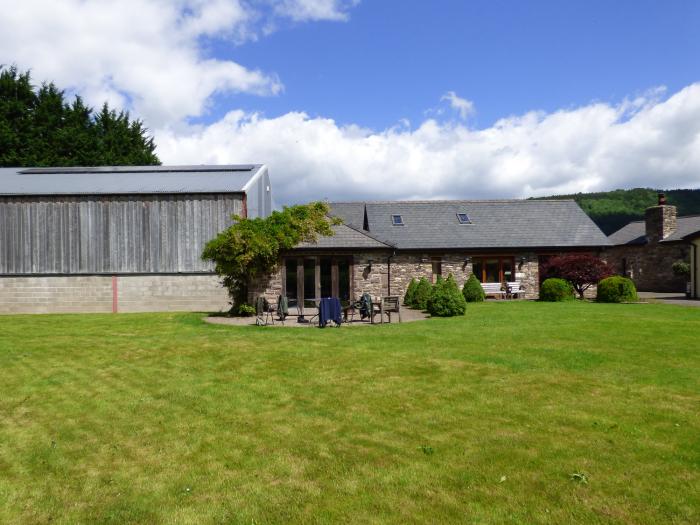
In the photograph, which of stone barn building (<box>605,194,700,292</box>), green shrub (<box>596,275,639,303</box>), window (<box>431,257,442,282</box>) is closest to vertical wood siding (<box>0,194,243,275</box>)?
window (<box>431,257,442,282</box>)

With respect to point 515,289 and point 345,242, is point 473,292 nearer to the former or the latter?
point 515,289

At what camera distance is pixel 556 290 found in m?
23.3

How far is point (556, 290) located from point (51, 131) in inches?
1518

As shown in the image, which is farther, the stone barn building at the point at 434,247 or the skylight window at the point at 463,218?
the skylight window at the point at 463,218

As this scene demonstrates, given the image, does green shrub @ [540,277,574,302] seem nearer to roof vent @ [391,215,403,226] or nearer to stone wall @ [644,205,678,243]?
roof vent @ [391,215,403,226]

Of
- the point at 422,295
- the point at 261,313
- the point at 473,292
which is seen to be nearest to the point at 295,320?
the point at 261,313

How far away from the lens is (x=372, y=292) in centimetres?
2102

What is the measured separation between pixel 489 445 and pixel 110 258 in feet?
71.3

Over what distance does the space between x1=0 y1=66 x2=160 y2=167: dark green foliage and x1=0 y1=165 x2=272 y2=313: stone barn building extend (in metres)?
16.4

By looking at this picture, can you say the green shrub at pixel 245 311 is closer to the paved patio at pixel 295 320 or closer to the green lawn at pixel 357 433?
the paved patio at pixel 295 320

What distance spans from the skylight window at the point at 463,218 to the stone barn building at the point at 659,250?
12.9m

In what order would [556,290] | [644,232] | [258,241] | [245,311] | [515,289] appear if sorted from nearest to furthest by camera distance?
[258,241]
[245,311]
[556,290]
[515,289]
[644,232]

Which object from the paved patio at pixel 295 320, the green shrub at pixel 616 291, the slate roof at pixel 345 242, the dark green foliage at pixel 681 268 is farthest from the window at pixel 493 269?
the dark green foliage at pixel 681 268

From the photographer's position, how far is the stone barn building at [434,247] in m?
20.5
